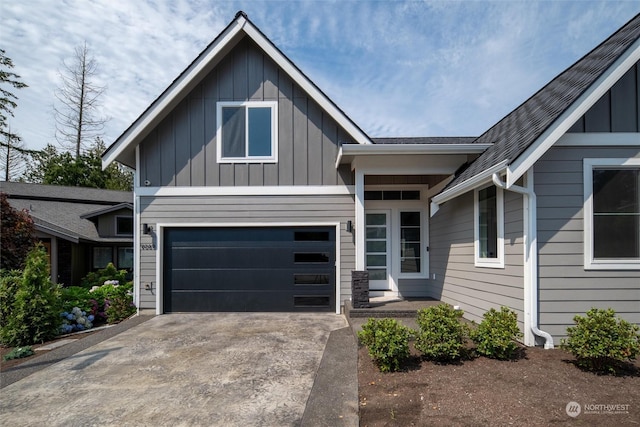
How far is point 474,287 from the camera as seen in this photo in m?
6.09

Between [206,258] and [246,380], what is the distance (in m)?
4.21

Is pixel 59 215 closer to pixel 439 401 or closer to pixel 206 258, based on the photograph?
pixel 206 258

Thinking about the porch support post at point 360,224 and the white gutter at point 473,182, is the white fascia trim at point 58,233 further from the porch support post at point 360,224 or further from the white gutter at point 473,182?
the white gutter at point 473,182

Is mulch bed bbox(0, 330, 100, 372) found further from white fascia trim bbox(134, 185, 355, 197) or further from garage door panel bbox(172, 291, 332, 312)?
white fascia trim bbox(134, 185, 355, 197)

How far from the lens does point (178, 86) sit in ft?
24.5

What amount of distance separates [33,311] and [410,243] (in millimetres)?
7527

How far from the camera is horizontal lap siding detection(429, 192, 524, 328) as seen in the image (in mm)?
5016

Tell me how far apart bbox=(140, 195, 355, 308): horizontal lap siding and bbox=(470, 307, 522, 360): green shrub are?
3624 millimetres

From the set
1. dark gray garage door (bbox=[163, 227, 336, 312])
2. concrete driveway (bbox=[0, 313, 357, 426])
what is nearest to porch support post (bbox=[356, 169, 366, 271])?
dark gray garage door (bbox=[163, 227, 336, 312])

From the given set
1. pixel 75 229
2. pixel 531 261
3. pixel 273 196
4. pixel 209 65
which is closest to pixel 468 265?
pixel 531 261

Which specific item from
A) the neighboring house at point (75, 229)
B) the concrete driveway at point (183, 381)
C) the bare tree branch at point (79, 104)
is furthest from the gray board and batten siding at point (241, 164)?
the bare tree branch at point (79, 104)

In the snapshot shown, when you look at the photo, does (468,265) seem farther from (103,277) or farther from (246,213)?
(103,277)

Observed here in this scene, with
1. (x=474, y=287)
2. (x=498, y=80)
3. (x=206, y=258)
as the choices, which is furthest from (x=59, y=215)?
(x=498, y=80)

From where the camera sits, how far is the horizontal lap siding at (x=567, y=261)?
4730 millimetres
